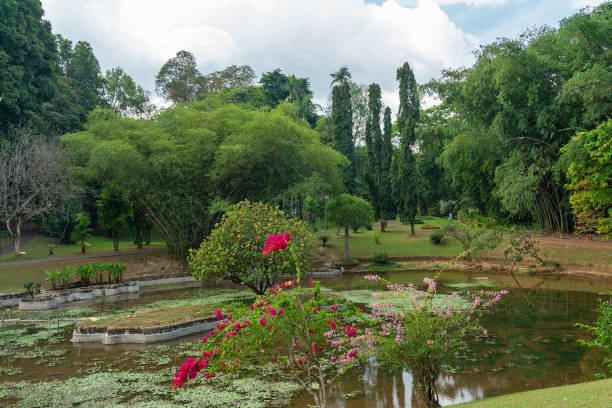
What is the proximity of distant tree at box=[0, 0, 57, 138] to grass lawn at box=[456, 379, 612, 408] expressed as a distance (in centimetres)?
3553

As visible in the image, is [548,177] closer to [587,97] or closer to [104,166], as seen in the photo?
[587,97]

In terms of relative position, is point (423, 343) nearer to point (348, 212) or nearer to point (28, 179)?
point (348, 212)

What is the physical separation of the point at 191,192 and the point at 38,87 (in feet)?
62.1

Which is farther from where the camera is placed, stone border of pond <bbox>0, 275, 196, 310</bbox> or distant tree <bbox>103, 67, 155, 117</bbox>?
distant tree <bbox>103, 67, 155, 117</bbox>

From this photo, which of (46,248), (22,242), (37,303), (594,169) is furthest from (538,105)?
(22,242)

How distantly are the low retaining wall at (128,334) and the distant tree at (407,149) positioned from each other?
2459cm

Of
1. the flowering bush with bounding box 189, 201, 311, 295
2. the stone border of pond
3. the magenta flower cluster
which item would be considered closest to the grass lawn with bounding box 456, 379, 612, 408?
the magenta flower cluster

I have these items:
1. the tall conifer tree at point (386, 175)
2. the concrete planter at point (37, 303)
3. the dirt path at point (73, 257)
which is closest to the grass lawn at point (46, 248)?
the dirt path at point (73, 257)

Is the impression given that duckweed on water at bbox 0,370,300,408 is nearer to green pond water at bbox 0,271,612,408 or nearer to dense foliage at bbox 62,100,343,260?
green pond water at bbox 0,271,612,408

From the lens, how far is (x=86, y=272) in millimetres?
22875

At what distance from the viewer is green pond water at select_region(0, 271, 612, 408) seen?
359 inches

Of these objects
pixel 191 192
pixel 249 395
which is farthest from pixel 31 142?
pixel 249 395

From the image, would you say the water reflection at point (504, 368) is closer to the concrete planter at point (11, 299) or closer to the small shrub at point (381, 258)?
the small shrub at point (381, 258)

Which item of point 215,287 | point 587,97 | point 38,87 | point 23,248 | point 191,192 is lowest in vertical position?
point 215,287
